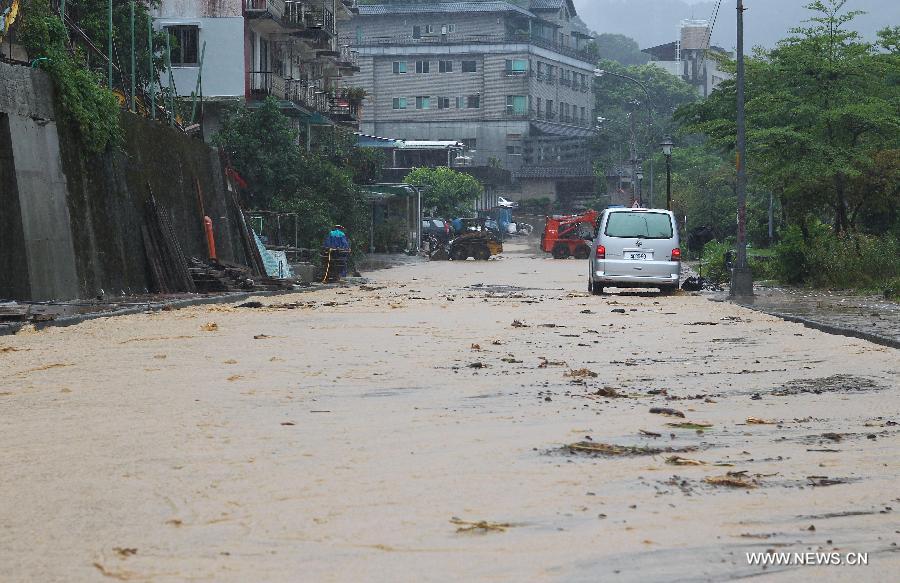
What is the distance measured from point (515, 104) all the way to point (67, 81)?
339ft

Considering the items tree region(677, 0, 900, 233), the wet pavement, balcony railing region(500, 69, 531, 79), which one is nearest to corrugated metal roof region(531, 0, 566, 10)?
balcony railing region(500, 69, 531, 79)

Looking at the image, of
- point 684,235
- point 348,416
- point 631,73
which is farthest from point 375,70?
point 348,416

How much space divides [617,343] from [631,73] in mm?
132114

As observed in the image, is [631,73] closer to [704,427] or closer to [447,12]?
[447,12]

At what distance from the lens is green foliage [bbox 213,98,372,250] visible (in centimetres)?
4984

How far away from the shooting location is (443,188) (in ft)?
324

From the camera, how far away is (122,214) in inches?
1134

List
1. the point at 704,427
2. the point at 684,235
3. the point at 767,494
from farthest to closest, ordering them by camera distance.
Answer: the point at 684,235, the point at 704,427, the point at 767,494

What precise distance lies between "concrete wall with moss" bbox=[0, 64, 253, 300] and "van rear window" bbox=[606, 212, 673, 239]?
31.1 feet

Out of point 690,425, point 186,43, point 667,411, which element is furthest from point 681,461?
point 186,43

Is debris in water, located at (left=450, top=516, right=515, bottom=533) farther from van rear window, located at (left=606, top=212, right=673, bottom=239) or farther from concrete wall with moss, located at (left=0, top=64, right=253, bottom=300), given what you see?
van rear window, located at (left=606, top=212, right=673, bottom=239)

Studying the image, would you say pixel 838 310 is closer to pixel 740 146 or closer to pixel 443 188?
pixel 740 146

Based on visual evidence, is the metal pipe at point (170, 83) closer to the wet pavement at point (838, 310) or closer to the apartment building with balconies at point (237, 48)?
the apartment building with balconies at point (237, 48)

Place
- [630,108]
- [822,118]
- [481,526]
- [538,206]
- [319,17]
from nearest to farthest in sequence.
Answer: [481,526] < [822,118] < [319,17] < [538,206] < [630,108]
